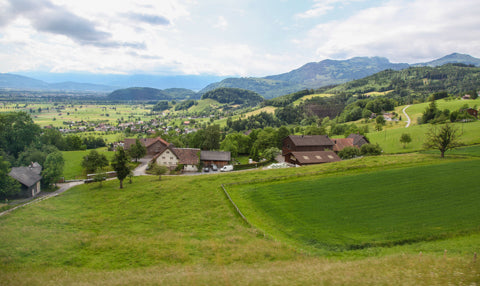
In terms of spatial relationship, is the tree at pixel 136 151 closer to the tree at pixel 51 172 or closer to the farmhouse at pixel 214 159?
the farmhouse at pixel 214 159

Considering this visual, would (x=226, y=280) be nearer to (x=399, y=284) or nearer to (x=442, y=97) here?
(x=399, y=284)

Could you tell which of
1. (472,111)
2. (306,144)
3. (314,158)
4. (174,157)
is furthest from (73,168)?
(472,111)

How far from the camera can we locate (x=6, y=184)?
123 feet

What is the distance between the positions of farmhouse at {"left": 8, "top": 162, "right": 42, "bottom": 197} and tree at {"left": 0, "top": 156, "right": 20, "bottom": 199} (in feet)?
5.01

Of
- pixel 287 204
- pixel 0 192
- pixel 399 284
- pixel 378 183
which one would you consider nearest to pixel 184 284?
pixel 399 284

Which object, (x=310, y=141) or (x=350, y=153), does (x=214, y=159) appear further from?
(x=350, y=153)

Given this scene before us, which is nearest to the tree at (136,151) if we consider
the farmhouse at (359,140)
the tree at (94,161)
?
the tree at (94,161)

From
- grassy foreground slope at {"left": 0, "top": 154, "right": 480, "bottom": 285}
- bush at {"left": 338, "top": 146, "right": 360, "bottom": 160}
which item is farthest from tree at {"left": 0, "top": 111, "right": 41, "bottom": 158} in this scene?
bush at {"left": 338, "top": 146, "right": 360, "bottom": 160}

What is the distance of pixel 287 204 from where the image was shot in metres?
26.3

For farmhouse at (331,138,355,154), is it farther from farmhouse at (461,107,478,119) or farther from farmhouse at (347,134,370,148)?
farmhouse at (461,107,478,119)

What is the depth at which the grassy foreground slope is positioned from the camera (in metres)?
13.2

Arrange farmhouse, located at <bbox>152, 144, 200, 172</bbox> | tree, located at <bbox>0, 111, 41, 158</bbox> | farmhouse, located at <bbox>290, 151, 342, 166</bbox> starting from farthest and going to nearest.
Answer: tree, located at <bbox>0, 111, 41, 158</bbox>
farmhouse, located at <bbox>152, 144, 200, 172</bbox>
farmhouse, located at <bbox>290, 151, 342, 166</bbox>

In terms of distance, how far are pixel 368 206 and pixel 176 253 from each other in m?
17.9

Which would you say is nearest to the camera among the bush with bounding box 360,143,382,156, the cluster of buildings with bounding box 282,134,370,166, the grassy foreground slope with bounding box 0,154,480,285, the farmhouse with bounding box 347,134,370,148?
the grassy foreground slope with bounding box 0,154,480,285
